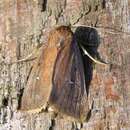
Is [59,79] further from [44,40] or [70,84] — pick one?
[44,40]

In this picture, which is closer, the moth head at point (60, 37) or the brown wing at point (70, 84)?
the brown wing at point (70, 84)

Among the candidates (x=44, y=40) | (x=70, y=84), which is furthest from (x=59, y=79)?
(x=44, y=40)

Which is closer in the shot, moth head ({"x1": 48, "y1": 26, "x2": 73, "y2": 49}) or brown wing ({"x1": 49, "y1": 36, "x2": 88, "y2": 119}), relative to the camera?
brown wing ({"x1": 49, "y1": 36, "x2": 88, "y2": 119})

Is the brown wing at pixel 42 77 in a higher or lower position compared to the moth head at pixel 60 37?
lower

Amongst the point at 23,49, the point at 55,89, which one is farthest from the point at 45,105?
the point at 23,49

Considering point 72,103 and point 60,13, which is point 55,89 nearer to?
point 72,103

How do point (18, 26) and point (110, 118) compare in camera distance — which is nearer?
point (110, 118)
